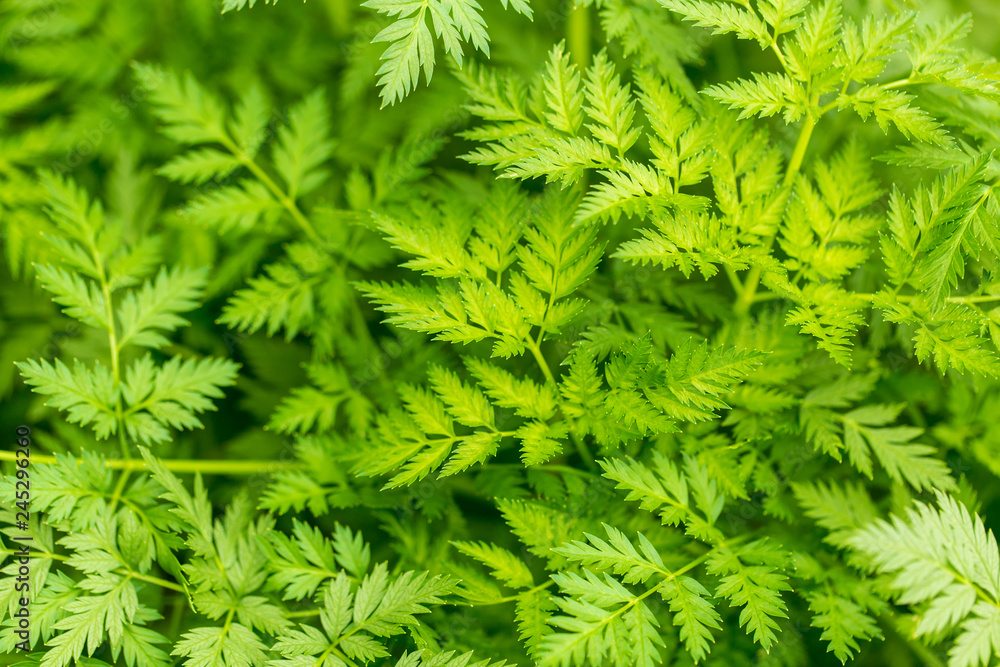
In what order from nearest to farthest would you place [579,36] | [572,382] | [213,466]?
[572,382] → [213,466] → [579,36]

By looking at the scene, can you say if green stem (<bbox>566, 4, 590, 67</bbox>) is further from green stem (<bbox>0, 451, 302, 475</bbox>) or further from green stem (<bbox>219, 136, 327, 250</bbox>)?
green stem (<bbox>0, 451, 302, 475</bbox>)

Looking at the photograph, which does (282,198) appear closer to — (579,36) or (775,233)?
(579,36)

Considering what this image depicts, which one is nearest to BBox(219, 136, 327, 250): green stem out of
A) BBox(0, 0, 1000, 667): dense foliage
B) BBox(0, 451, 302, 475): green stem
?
BBox(0, 0, 1000, 667): dense foliage

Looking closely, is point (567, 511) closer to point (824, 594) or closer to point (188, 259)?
point (824, 594)

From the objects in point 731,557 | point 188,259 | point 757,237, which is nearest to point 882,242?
point 757,237

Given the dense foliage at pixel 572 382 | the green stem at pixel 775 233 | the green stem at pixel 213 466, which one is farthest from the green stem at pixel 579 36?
the green stem at pixel 213 466

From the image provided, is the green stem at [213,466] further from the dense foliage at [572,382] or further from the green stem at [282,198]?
the green stem at [282,198]

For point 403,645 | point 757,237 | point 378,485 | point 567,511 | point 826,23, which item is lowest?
point 403,645

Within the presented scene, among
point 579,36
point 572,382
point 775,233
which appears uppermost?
point 579,36

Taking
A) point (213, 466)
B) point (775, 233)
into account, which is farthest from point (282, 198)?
point (775, 233)
